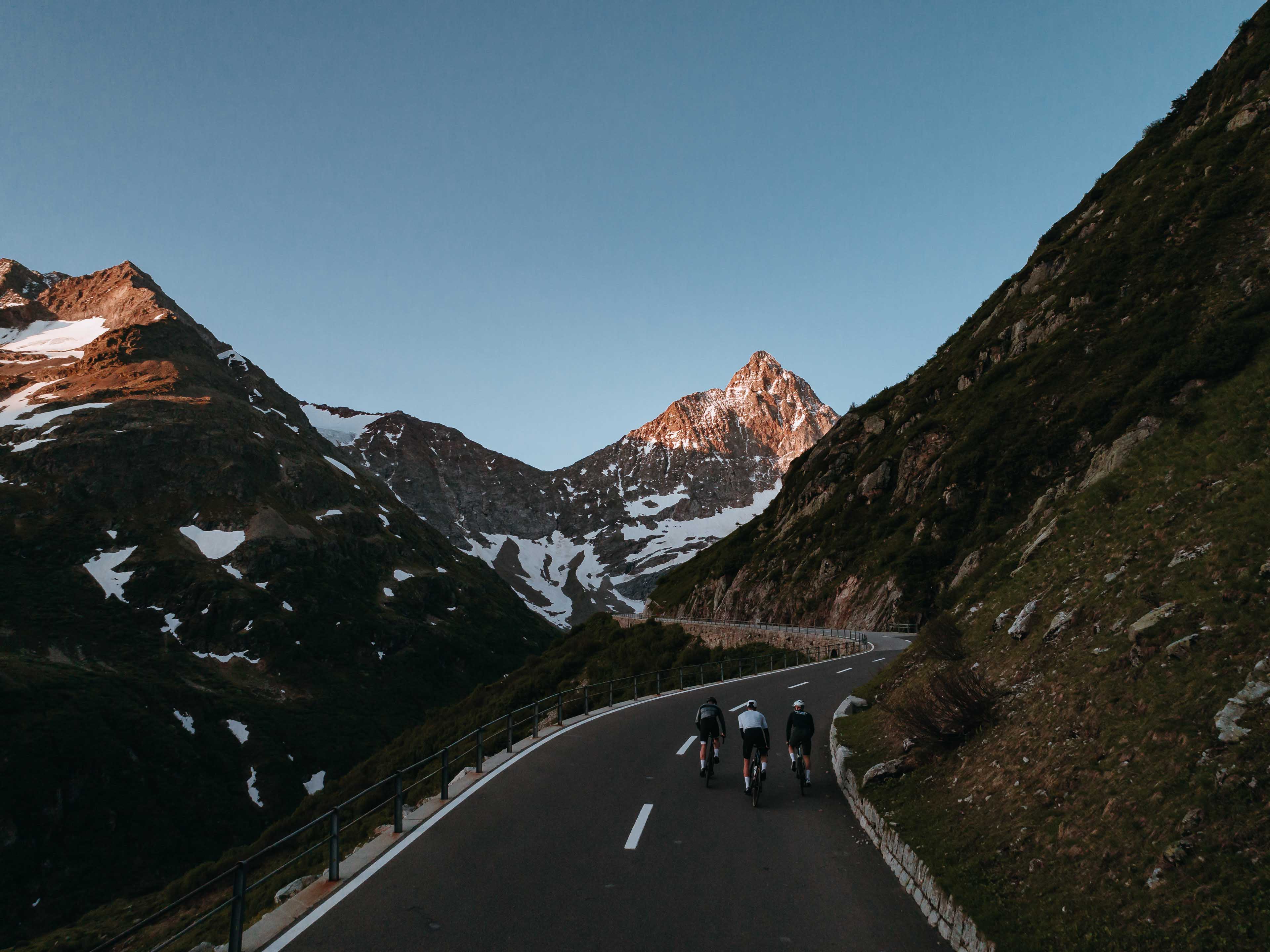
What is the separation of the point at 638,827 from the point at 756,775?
263cm

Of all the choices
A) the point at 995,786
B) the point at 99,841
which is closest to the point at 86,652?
the point at 99,841

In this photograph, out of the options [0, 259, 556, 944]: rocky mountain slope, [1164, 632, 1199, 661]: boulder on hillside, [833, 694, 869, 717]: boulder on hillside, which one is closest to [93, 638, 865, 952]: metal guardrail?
[833, 694, 869, 717]: boulder on hillside

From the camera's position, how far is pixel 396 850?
9.33 metres

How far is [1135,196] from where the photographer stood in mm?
48344

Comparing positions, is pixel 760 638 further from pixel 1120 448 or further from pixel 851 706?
pixel 851 706

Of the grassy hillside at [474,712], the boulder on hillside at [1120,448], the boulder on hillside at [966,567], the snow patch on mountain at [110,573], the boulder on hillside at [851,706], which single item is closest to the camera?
the boulder on hillside at [851,706]

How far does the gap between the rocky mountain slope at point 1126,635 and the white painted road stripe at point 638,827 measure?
352 centimetres

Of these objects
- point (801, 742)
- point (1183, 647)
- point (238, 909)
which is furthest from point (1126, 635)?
point (238, 909)

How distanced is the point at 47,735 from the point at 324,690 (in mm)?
43640

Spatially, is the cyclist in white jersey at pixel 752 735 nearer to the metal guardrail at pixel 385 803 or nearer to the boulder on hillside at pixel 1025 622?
the metal guardrail at pixel 385 803

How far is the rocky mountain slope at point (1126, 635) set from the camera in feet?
19.7

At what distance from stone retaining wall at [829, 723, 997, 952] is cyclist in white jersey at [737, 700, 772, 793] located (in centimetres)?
162

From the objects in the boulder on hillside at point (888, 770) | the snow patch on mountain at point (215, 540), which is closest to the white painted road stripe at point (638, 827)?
the boulder on hillside at point (888, 770)

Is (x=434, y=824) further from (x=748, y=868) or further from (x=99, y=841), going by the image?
(x=99, y=841)
